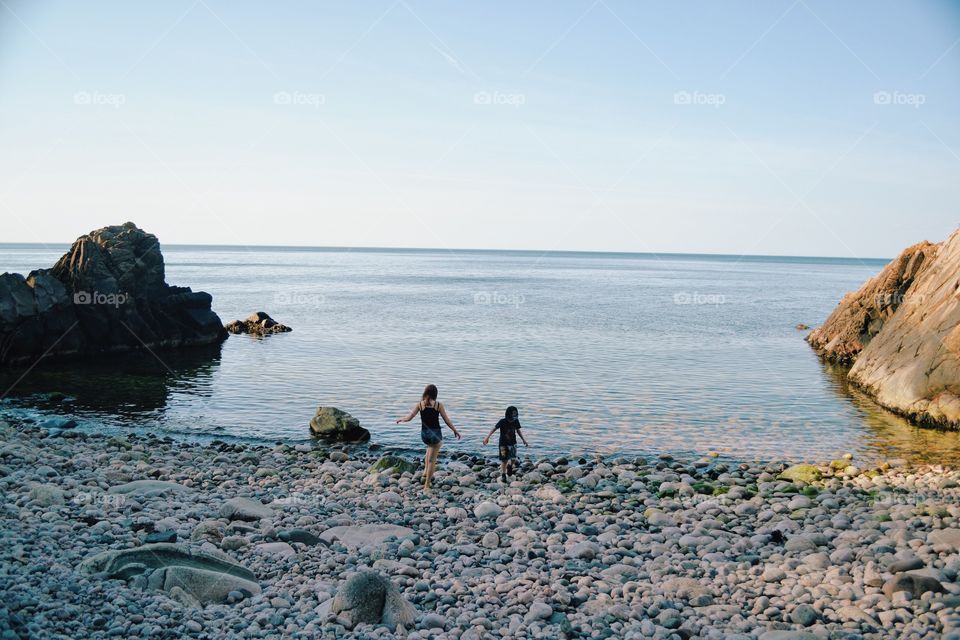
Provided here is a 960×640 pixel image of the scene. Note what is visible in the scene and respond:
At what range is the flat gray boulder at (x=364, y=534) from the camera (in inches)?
553

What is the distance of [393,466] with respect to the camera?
65.9 ft

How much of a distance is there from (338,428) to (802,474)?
1448 centimetres

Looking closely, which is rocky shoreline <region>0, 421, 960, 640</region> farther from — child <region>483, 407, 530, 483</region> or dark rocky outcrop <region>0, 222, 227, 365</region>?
dark rocky outcrop <region>0, 222, 227, 365</region>

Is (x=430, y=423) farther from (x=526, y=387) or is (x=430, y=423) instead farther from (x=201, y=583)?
(x=526, y=387)

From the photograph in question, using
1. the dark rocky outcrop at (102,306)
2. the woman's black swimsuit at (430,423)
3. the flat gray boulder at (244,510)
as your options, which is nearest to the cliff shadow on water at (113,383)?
the dark rocky outcrop at (102,306)

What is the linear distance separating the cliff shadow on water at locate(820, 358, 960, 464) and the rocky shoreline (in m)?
2.41

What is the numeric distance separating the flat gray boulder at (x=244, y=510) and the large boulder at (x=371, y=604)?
493 centimetres

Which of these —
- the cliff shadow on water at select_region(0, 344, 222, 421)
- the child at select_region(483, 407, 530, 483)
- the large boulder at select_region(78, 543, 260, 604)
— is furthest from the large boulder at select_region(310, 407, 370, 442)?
the large boulder at select_region(78, 543, 260, 604)

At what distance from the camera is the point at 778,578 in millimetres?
12523

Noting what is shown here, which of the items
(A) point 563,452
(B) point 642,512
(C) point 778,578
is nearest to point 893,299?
(A) point 563,452

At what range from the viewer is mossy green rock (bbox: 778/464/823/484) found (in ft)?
64.9

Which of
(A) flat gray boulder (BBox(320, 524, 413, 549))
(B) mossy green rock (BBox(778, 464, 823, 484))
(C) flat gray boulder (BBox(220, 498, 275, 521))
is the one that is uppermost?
(B) mossy green rock (BBox(778, 464, 823, 484))

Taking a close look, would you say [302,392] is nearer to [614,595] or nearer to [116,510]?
[116,510]

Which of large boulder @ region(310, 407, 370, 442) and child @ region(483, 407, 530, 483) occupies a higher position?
child @ region(483, 407, 530, 483)
